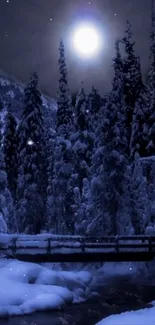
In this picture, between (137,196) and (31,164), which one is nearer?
(137,196)

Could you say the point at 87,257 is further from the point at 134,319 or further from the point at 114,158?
the point at 114,158

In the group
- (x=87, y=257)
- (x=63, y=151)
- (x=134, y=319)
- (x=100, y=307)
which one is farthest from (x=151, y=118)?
(x=134, y=319)

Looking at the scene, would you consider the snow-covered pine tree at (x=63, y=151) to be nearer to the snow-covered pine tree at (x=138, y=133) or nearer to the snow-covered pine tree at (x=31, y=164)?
the snow-covered pine tree at (x=31, y=164)

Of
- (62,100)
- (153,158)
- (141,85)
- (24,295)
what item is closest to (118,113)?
(153,158)

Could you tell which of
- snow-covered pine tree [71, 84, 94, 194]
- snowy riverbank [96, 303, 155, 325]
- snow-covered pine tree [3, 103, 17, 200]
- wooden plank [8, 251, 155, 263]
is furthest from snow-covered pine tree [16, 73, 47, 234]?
snowy riverbank [96, 303, 155, 325]

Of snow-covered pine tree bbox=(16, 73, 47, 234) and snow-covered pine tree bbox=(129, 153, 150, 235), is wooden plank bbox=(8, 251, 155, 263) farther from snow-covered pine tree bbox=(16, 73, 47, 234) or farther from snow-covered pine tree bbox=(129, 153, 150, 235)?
snow-covered pine tree bbox=(16, 73, 47, 234)

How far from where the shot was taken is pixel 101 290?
2419 cm

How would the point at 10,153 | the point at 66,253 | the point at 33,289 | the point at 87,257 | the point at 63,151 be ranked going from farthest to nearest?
1. the point at 10,153
2. the point at 63,151
3. the point at 87,257
4. the point at 66,253
5. the point at 33,289

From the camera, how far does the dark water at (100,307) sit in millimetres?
16938

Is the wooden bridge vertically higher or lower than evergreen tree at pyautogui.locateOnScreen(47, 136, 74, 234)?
lower

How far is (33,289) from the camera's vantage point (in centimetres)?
1897

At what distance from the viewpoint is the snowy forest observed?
3562 cm

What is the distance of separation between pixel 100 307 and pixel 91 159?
24.1 metres


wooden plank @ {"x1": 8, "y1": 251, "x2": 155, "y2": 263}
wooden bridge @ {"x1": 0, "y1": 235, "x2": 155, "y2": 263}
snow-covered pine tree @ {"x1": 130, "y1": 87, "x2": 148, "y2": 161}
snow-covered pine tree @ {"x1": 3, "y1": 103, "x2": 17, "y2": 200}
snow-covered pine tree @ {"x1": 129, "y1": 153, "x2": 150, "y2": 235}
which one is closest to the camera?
wooden bridge @ {"x1": 0, "y1": 235, "x2": 155, "y2": 263}
